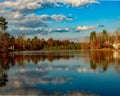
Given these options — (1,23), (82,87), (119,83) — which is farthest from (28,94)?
(1,23)

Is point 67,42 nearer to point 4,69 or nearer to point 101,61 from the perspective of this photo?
point 101,61

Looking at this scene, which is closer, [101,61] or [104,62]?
[104,62]

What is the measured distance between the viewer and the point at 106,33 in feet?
368

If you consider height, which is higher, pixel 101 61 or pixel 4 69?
pixel 4 69

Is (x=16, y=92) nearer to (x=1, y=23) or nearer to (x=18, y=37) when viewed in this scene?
(x=1, y=23)

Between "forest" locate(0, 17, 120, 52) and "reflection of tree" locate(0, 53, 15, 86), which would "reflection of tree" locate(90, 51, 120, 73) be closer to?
"reflection of tree" locate(0, 53, 15, 86)

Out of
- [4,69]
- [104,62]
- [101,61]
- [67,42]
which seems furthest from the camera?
[67,42]

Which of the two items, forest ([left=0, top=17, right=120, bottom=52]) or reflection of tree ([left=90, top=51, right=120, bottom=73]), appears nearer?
reflection of tree ([left=90, top=51, right=120, bottom=73])

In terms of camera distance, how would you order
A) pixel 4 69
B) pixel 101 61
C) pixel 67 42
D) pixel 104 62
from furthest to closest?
1. pixel 67 42
2. pixel 101 61
3. pixel 104 62
4. pixel 4 69

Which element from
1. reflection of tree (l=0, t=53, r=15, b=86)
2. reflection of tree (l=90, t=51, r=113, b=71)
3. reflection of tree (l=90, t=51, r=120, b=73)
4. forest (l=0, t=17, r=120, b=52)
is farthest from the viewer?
forest (l=0, t=17, r=120, b=52)

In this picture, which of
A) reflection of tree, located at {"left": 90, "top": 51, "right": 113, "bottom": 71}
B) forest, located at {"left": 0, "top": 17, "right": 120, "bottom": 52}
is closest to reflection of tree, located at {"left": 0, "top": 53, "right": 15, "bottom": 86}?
reflection of tree, located at {"left": 90, "top": 51, "right": 113, "bottom": 71}

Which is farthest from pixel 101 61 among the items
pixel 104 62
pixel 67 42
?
pixel 67 42

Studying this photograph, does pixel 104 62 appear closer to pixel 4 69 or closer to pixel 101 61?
pixel 101 61

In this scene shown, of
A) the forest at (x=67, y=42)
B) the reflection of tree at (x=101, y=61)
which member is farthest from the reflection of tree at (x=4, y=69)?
the forest at (x=67, y=42)
